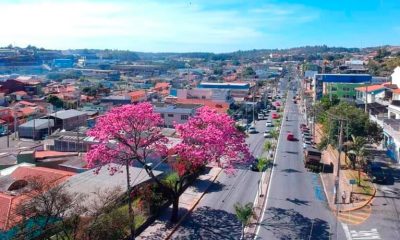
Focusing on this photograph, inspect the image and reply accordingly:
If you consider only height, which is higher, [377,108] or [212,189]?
[377,108]

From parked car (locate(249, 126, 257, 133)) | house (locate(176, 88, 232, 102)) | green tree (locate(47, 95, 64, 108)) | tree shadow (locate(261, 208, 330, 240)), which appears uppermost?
house (locate(176, 88, 232, 102))

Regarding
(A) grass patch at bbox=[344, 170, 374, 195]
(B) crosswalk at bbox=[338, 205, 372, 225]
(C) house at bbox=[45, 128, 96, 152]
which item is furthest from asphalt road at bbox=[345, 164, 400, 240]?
(C) house at bbox=[45, 128, 96, 152]

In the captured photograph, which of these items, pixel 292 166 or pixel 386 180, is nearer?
pixel 386 180

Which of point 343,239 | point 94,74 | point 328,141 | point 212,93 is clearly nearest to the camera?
point 343,239

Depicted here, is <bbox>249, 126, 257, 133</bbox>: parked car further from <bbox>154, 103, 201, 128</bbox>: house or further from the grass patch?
the grass patch

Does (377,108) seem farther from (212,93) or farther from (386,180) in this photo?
(212,93)

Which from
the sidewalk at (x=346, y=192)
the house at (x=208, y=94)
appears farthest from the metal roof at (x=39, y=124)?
the sidewalk at (x=346, y=192)

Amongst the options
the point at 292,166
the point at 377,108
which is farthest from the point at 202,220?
the point at 377,108

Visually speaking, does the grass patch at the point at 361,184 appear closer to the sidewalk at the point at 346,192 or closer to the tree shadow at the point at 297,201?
the sidewalk at the point at 346,192
